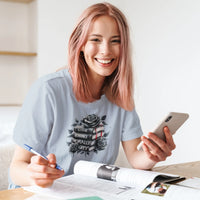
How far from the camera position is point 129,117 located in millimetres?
1491

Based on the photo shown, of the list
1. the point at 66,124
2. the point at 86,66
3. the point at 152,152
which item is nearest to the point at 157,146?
the point at 152,152

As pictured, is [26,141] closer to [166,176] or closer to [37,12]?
[166,176]

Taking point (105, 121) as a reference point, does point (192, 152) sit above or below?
below

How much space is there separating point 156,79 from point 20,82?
125 cm

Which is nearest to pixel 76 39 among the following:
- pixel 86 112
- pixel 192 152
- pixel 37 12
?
pixel 86 112

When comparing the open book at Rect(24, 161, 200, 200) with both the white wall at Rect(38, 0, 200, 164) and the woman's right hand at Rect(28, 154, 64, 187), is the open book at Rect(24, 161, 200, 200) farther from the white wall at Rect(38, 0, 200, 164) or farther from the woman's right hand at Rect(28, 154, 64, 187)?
the white wall at Rect(38, 0, 200, 164)

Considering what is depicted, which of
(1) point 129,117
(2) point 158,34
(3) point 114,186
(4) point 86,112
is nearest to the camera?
(3) point 114,186

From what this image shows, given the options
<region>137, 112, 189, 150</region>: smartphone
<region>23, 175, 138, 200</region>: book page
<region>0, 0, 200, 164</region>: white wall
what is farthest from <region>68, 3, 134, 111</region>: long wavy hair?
<region>0, 0, 200, 164</region>: white wall

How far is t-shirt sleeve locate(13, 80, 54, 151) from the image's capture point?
47.9 inches

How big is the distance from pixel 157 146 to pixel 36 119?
1.40 feet

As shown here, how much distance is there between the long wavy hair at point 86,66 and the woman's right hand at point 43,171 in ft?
1.34

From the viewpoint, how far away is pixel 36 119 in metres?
1.23

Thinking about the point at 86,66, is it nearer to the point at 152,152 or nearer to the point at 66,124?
the point at 66,124

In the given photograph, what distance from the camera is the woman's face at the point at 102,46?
1311 millimetres
